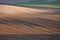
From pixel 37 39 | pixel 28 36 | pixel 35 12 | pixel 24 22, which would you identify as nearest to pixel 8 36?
pixel 28 36

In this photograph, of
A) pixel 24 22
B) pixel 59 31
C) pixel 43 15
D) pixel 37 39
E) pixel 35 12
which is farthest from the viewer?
pixel 35 12

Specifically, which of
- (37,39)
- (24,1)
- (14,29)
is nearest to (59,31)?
(37,39)

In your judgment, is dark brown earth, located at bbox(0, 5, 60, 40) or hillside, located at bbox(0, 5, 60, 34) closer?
dark brown earth, located at bbox(0, 5, 60, 40)

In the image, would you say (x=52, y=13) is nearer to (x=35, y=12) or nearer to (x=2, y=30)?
(x=35, y=12)

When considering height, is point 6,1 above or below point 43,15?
above

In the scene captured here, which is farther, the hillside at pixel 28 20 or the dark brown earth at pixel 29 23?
the hillside at pixel 28 20

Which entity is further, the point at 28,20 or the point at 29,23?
the point at 28,20

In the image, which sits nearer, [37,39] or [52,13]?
[37,39]

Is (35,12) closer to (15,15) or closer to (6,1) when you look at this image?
(15,15)

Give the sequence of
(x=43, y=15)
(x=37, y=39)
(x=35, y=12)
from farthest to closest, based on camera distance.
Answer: (x=35, y=12)
(x=43, y=15)
(x=37, y=39)
